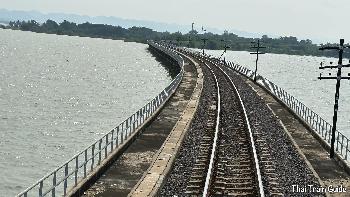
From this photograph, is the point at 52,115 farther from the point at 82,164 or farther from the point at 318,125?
the point at 82,164

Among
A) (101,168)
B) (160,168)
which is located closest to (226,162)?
(160,168)

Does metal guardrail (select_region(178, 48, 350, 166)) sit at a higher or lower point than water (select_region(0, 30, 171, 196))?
higher

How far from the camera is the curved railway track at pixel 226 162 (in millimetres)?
19859

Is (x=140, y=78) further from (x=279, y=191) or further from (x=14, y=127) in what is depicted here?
(x=279, y=191)

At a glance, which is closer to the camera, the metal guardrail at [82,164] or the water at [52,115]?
the metal guardrail at [82,164]

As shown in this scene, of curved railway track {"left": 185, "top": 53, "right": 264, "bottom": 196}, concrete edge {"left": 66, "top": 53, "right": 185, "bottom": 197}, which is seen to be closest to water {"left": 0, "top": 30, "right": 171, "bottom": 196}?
concrete edge {"left": 66, "top": 53, "right": 185, "bottom": 197}

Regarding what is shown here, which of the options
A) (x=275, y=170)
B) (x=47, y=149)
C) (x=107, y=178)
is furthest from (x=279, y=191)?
(x=47, y=149)

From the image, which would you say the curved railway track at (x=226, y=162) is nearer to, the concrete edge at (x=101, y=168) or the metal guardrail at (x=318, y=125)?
the concrete edge at (x=101, y=168)

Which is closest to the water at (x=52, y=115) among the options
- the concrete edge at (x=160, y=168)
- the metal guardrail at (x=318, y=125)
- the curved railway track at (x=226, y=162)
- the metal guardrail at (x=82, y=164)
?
the metal guardrail at (x=82, y=164)

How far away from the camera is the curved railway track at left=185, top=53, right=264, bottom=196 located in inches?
782

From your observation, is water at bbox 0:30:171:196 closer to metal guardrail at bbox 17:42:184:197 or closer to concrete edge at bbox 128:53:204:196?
metal guardrail at bbox 17:42:184:197

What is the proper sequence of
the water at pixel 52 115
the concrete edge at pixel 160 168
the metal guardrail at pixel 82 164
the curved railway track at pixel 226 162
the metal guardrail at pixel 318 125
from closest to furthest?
the metal guardrail at pixel 82 164 < the concrete edge at pixel 160 168 < the curved railway track at pixel 226 162 < the metal guardrail at pixel 318 125 < the water at pixel 52 115

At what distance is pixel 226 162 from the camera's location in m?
24.3

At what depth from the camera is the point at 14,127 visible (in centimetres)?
5062
